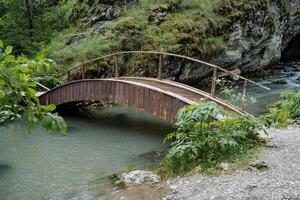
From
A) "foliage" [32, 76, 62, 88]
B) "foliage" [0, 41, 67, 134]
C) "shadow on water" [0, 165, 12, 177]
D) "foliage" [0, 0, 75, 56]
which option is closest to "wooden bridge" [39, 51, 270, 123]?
"foliage" [32, 76, 62, 88]

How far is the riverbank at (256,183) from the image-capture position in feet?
21.4

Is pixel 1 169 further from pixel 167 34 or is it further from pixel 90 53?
pixel 167 34

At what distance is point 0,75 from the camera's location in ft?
8.00

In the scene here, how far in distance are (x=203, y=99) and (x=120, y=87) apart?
374 cm

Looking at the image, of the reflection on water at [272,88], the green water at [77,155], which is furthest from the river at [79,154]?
the reflection on water at [272,88]

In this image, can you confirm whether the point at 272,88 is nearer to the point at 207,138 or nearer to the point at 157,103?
the point at 157,103

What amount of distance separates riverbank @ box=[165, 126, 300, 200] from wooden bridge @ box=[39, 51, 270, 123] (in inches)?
82.6

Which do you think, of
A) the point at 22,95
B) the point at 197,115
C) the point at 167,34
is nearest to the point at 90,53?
the point at 167,34

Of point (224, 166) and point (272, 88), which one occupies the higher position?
point (224, 166)

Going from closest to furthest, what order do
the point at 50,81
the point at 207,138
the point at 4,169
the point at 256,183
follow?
the point at 256,183
the point at 207,138
the point at 4,169
the point at 50,81

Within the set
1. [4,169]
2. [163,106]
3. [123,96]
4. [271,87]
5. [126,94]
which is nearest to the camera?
[4,169]

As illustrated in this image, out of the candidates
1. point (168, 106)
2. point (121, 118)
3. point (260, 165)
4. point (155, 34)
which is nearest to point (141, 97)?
point (168, 106)

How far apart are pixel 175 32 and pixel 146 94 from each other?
24.3ft

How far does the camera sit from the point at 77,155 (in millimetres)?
11102
